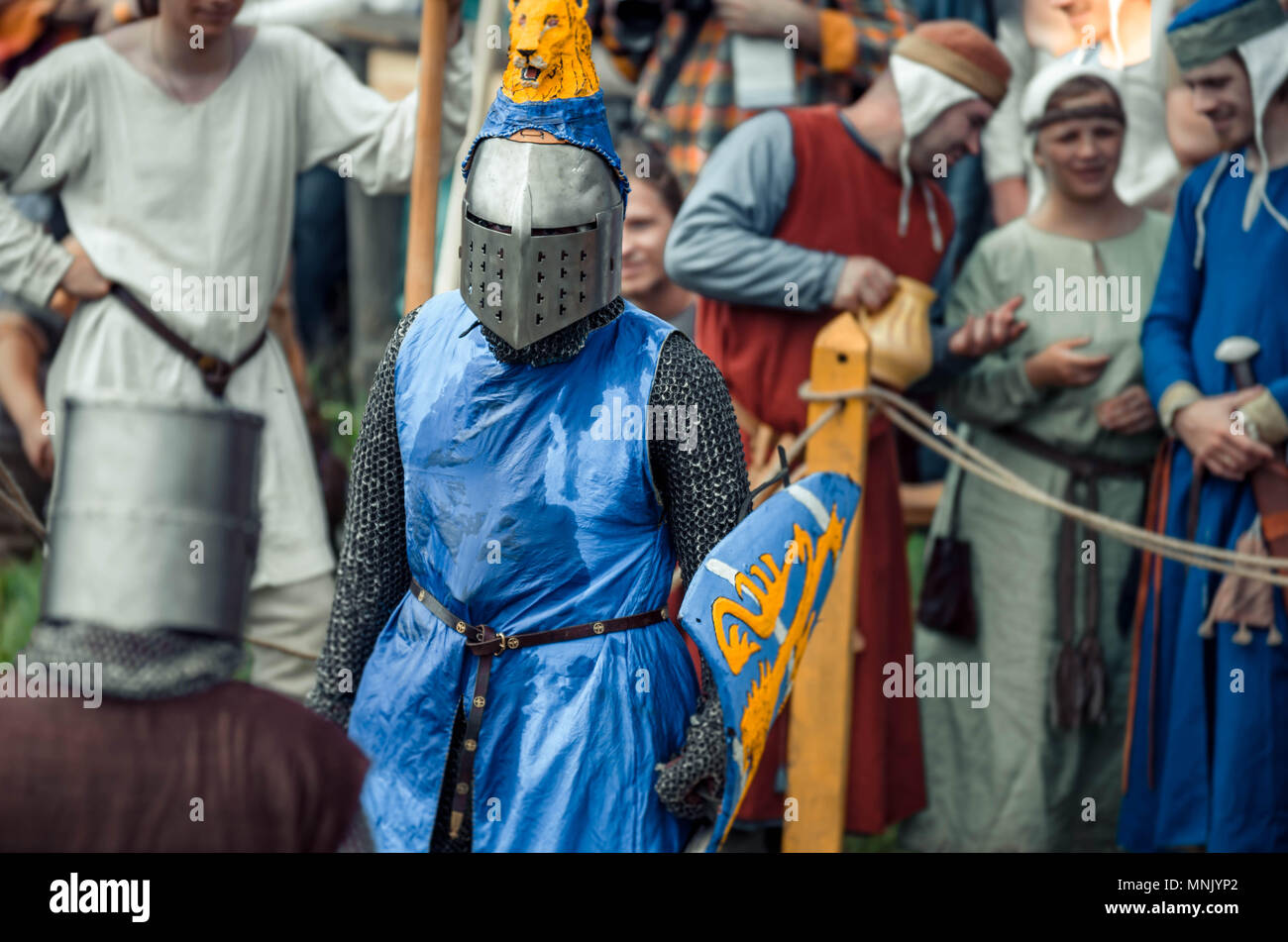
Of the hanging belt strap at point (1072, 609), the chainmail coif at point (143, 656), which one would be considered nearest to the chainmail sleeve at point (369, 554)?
the chainmail coif at point (143, 656)

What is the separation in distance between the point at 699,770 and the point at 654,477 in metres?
0.52

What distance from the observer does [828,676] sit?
446 cm

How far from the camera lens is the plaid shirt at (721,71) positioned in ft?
16.4

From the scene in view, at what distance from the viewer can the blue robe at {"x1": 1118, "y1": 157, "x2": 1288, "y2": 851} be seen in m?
4.60

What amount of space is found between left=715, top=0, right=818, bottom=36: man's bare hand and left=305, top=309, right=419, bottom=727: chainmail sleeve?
2.17 m

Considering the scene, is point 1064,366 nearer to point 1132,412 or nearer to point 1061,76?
point 1132,412

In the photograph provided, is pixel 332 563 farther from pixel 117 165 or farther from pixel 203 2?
pixel 203 2

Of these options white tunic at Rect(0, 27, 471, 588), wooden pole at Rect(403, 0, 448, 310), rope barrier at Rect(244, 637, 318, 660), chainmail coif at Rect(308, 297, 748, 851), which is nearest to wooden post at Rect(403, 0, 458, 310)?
wooden pole at Rect(403, 0, 448, 310)

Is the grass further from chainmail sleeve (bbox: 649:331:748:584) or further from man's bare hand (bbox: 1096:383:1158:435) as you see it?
man's bare hand (bbox: 1096:383:1158:435)

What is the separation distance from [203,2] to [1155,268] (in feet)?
9.32

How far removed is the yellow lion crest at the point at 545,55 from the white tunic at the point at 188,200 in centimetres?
168

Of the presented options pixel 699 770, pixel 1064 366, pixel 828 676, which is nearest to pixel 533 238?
pixel 699 770

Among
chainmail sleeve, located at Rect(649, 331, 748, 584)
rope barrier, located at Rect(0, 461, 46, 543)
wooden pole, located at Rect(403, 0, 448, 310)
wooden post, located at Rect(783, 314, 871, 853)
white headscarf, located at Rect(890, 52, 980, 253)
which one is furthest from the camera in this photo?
white headscarf, located at Rect(890, 52, 980, 253)

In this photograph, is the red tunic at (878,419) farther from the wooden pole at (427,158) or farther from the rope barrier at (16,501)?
the rope barrier at (16,501)
